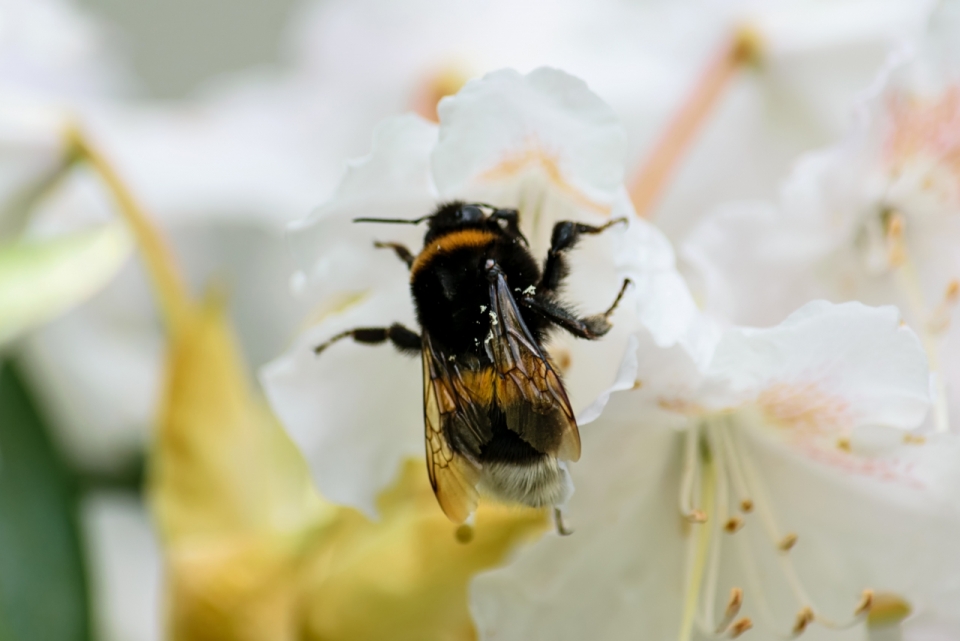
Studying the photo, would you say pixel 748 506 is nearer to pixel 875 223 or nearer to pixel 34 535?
pixel 875 223

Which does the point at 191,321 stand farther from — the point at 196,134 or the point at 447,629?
the point at 196,134

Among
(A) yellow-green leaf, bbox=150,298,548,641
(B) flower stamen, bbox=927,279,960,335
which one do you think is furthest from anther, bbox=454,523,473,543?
(B) flower stamen, bbox=927,279,960,335

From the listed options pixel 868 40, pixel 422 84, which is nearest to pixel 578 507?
pixel 868 40

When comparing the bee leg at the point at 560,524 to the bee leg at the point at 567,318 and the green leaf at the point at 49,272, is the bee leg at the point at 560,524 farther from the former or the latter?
the green leaf at the point at 49,272

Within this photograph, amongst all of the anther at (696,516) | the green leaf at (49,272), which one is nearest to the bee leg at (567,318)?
the anther at (696,516)

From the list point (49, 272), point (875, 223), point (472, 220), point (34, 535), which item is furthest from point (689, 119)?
point (34, 535)

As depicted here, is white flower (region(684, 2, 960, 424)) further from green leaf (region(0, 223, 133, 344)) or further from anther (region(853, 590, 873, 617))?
green leaf (region(0, 223, 133, 344))
